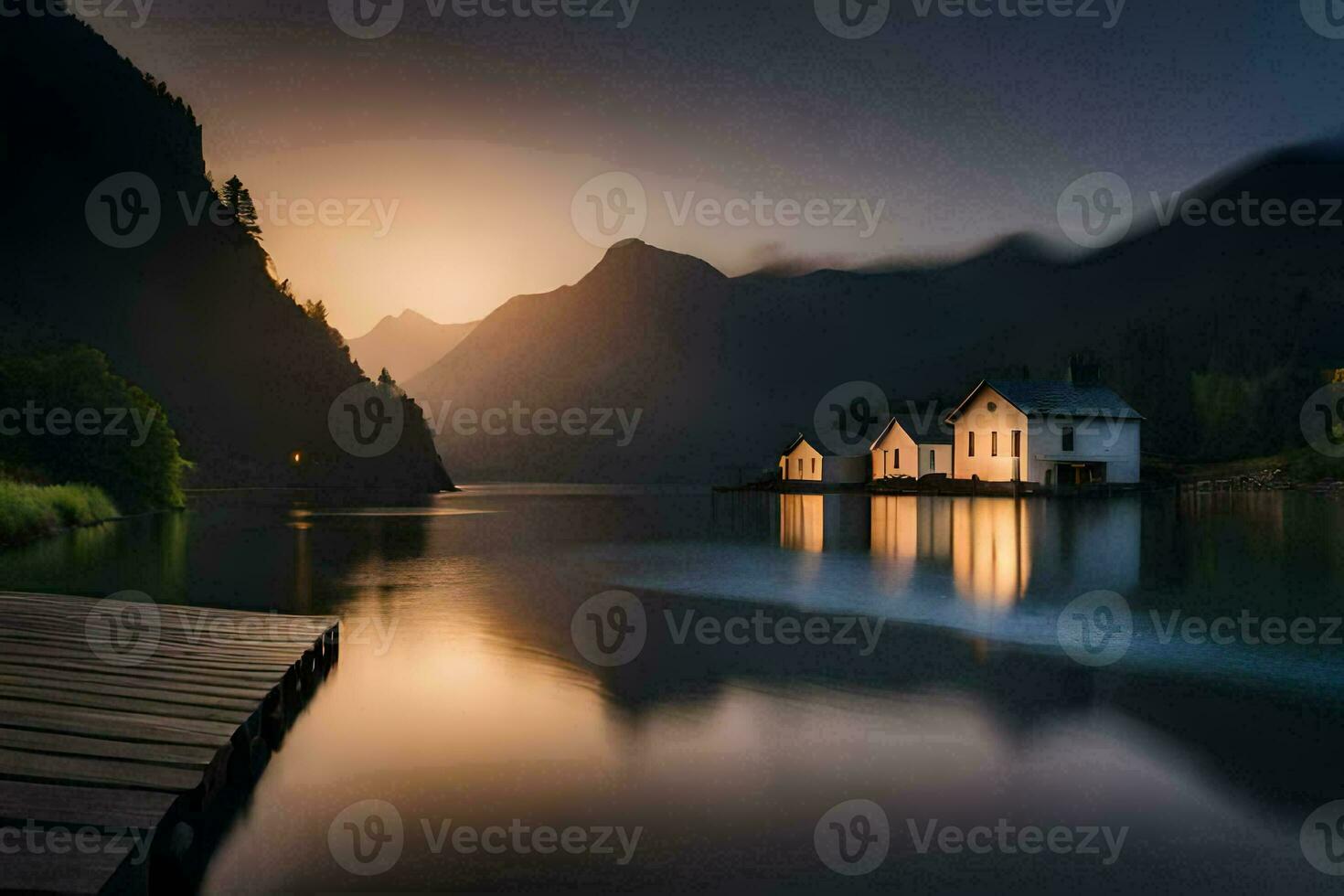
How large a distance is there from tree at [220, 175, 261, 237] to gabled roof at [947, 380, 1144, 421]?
116755 mm

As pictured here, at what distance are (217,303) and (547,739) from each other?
137880mm

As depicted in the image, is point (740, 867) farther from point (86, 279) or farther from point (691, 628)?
point (86, 279)

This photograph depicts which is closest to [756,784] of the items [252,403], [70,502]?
[70,502]
